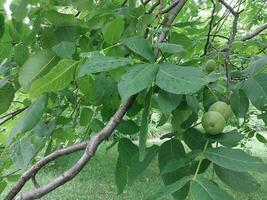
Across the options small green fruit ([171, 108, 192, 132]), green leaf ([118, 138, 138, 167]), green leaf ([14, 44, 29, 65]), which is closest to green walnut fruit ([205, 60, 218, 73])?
small green fruit ([171, 108, 192, 132])

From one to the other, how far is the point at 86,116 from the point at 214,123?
2.15 feet

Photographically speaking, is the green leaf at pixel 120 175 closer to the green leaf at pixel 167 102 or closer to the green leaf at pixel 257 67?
the green leaf at pixel 167 102

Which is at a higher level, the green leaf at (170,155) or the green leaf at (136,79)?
the green leaf at (136,79)

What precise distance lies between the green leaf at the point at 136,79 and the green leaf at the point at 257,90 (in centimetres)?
45

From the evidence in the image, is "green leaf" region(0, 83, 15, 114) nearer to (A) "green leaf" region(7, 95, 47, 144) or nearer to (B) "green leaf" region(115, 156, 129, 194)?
(A) "green leaf" region(7, 95, 47, 144)

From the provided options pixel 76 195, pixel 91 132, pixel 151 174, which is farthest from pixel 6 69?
pixel 151 174

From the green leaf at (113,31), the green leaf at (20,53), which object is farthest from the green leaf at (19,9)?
the green leaf at (113,31)

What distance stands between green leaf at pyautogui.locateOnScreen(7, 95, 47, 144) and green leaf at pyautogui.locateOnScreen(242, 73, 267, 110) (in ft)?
2.10

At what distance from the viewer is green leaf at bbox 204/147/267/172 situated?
3.14ft

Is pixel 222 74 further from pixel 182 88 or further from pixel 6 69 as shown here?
pixel 6 69

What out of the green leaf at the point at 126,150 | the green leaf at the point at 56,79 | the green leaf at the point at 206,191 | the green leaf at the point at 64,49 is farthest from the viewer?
the green leaf at the point at 126,150

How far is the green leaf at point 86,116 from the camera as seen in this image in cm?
162

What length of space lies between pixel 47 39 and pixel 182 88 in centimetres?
62

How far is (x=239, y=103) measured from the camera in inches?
54.2
